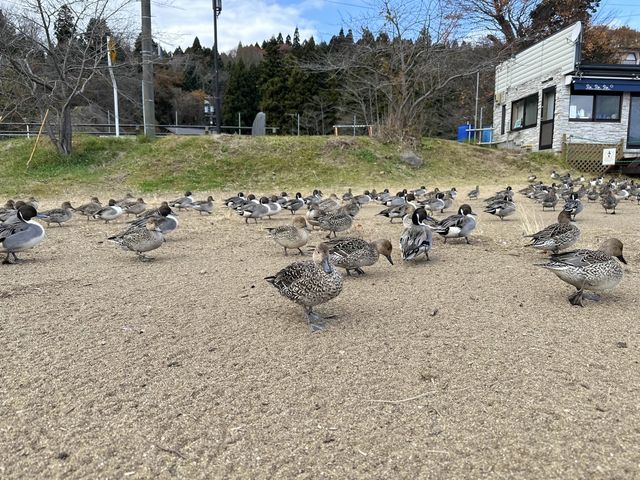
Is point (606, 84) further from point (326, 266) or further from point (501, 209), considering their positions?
point (326, 266)

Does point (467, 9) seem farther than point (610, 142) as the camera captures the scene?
Yes

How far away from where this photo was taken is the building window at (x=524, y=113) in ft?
90.2

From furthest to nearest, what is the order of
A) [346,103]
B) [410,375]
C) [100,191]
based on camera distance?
[346,103], [100,191], [410,375]

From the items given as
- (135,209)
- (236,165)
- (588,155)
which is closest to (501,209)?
(135,209)

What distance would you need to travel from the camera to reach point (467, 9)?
107ft

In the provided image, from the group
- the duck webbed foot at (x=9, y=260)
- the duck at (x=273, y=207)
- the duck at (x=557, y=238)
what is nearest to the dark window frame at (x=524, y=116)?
the duck at (x=273, y=207)

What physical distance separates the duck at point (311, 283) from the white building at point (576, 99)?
78.9 ft

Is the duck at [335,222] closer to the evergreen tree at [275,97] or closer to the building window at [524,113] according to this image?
the building window at [524,113]

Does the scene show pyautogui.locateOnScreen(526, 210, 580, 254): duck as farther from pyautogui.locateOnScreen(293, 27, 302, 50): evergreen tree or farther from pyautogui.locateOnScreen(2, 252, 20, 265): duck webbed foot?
pyautogui.locateOnScreen(293, 27, 302, 50): evergreen tree

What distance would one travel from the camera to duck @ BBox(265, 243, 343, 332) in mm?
4520

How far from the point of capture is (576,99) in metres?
24.8

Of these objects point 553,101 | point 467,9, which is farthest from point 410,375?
point 467,9

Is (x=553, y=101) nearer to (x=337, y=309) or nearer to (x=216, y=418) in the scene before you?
(x=337, y=309)

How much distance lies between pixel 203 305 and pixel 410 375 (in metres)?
2.61
